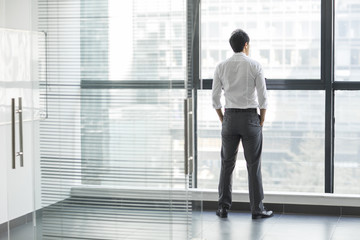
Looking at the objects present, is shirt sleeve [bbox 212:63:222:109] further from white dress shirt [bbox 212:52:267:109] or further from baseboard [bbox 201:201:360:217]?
baseboard [bbox 201:201:360:217]

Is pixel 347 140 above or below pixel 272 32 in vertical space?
below

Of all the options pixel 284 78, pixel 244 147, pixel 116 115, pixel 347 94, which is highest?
pixel 284 78

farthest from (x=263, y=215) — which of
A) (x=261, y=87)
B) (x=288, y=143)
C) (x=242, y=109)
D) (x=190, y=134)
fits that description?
(x=190, y=134)

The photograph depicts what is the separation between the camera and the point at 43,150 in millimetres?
3570

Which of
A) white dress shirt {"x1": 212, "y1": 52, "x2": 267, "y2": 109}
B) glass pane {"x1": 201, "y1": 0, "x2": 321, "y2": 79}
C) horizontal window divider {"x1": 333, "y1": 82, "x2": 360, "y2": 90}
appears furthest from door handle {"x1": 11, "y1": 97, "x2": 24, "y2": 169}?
horizontal window divider {"x1": 333, "y1": 82, "x2": 360, "y2": 90}

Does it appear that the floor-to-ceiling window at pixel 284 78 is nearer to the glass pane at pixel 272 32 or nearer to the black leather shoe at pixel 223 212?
the glass pane at pixel 272 32

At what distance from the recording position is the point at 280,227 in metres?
4.80

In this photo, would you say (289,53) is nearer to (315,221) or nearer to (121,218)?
(315,221)

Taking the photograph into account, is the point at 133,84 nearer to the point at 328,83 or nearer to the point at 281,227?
the point at 281,227

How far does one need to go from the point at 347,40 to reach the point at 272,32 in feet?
2.04

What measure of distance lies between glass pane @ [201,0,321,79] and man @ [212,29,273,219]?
1.92 feet

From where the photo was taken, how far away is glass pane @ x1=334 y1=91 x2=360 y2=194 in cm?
537

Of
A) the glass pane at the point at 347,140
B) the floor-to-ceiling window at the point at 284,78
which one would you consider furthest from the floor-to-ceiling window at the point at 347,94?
the floor-to-ceiling window at the point at 284,78

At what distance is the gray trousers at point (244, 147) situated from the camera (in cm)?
492
